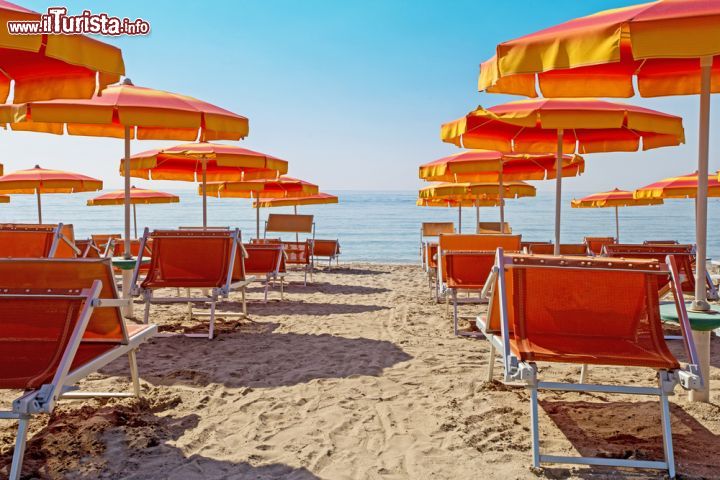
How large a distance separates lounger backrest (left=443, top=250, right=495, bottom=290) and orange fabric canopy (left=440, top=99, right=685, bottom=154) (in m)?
1.18

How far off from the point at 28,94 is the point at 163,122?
1169 millimetres

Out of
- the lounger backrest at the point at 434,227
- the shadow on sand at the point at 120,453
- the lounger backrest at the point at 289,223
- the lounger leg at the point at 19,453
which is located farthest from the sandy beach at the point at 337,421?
the lounger backrest at the point at 434,227

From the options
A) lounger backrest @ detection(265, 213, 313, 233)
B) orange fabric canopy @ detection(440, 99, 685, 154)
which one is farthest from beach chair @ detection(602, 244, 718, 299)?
lounger backrest @ detection(265, 213, 313, 233)

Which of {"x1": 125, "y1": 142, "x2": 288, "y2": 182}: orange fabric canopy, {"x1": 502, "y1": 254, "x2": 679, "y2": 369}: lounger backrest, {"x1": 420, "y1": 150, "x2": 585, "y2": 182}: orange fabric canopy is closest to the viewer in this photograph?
{"x1": 502, "y1": 254, "x2": 679, "y2": 369}: lounger backrest

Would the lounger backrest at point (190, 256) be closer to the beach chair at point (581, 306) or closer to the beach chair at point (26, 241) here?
the beach chair at point (26, 241)

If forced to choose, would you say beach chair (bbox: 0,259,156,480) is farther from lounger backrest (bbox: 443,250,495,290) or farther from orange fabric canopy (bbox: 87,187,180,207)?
orange fabric canopy (bbox: 87,187,180,207)

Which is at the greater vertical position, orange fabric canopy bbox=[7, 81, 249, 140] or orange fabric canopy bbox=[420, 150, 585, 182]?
orange fabric canopy bbox=[7, 81, 249, 140]

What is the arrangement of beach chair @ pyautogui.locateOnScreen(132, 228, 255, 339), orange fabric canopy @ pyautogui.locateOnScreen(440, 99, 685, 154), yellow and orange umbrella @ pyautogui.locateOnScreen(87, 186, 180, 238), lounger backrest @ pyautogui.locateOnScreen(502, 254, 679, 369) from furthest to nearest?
yellow and orange umbrella @ pyautogui.locateOnScreen(87, 186, 180, 238)
beach chair @ pyautogui.locateOnScreen(132, 228, 255, 339)
orange fabric canopy @ pyautogui.locateOnScreen(440, 99, 685, 154)
lounger backrest @ pyautogui.locateOnScreen(502, 254, 679, 369)

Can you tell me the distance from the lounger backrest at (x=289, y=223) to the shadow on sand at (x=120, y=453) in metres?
8.78

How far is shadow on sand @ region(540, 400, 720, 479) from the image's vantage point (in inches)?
99.5

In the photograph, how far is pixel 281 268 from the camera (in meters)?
8.73

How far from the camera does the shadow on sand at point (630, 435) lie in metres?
2.53

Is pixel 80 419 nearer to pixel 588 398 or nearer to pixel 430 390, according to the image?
pixel 430 390

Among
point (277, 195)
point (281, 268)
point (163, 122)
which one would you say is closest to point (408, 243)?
point (277, 195)
